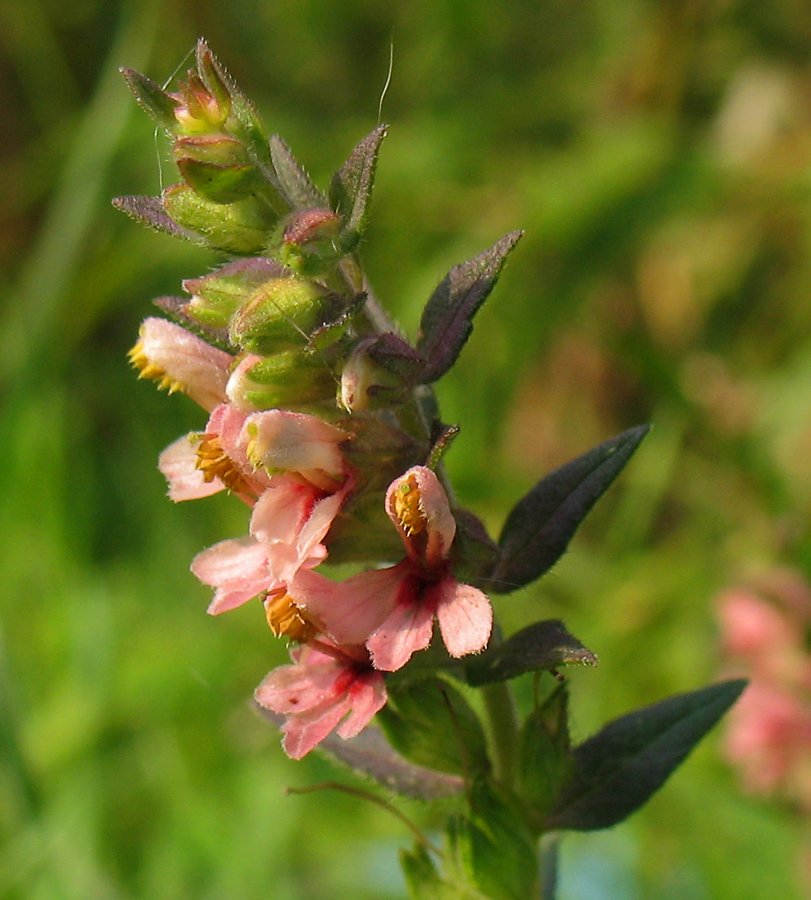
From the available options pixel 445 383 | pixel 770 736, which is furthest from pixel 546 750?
pixel 445 383

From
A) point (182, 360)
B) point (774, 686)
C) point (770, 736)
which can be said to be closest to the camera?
point (182, 360)

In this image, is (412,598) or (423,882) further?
(423,882)

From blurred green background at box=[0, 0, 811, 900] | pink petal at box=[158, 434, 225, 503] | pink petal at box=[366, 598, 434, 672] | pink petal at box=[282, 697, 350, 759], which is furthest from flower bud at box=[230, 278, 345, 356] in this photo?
blurred green background at box=[0, 0, 811, 900]

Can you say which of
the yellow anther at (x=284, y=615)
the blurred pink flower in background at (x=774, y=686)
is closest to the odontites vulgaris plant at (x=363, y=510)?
the yellow anther at (x=284, y=615)

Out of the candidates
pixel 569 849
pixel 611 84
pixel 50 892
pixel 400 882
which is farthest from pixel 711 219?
pixel 50 892

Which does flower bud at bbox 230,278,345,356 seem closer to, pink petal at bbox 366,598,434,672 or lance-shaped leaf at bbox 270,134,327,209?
lance-shaped leaf at bbox 270,134,327,209

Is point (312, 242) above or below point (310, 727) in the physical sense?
above

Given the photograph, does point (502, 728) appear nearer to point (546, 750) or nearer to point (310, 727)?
point (546, 750)
